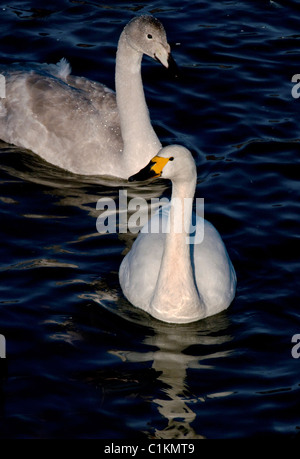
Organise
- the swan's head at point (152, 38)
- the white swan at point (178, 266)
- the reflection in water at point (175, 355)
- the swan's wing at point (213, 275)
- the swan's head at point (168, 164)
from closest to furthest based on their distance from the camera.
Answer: the reflection in water at point (175, 355) < the swan's head at point (168, 164) < the white swan at point (178, 266) < the swan's wing at point (213, 275) < the swan's head at point (152, 38)

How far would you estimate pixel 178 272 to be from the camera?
8.70 m

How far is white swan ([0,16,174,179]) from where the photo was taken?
37.6 feet

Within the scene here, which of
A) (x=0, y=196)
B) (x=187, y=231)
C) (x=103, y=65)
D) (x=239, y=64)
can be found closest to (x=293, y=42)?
(x=239, y=64)

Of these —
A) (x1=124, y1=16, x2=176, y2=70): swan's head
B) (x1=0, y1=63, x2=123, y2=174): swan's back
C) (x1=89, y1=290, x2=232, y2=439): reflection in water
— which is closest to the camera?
(x1=89, y1=290, x2=232, y2=439): reflection in water

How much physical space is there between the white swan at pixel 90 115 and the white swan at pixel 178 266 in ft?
7.76

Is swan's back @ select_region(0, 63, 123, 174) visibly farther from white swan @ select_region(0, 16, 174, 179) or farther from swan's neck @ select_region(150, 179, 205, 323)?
swan's neck @ select_region(150, 179, 205, 323)

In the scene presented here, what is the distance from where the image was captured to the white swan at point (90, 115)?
11453mm

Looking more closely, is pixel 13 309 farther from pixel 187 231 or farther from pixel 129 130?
pixel 129 130

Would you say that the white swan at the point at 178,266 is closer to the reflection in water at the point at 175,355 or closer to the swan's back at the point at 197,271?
the swan's back at the point at 197,271

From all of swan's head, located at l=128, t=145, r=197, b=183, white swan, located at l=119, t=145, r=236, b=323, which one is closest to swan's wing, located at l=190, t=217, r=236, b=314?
white swan, located at l=119, t=145, r=236, b=323

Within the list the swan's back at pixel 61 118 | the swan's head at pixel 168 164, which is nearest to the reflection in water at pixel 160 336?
the swan's back at pixel 61 118

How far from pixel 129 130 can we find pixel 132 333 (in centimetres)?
361

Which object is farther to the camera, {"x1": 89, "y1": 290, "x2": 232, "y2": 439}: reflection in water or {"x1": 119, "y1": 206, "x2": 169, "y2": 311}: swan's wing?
{"x1": 119, "y1": 206, "x2": 169, "y2": 311}: swan's wing

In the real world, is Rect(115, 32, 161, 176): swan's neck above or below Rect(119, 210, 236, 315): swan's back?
above
